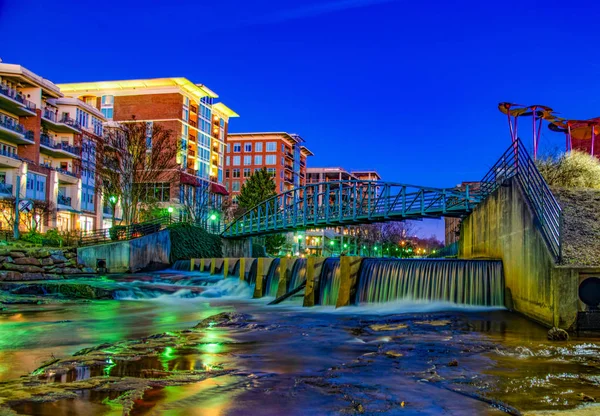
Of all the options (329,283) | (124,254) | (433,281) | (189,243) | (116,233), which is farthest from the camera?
(189,243)

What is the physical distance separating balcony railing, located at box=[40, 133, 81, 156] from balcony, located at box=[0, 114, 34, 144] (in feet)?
12.5

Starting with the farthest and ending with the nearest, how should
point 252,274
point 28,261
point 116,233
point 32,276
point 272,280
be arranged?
point 116,233, point 28,261, point 32,276, point 252,274, point 272,280

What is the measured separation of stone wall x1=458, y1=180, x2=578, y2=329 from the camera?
13070 millimetres

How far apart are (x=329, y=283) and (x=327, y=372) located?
12.7 metres

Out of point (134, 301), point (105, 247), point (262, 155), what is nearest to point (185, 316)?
point (134, 301)

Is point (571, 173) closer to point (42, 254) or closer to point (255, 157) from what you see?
point (42, 254)

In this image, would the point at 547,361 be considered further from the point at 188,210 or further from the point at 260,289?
the point at 188,210

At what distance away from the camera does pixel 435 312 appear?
57.1 feet

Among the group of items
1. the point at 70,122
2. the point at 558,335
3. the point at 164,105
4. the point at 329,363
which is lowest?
the point at 329,363

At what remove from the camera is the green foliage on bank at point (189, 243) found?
49.9m

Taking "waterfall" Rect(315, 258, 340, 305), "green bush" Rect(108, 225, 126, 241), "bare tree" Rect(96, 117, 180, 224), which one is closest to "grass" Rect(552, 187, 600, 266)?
"waterfall" Rect(315, 258, 340, 305)

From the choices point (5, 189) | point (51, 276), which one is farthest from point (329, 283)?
point (5, 189)

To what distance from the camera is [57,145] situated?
71.9 meters

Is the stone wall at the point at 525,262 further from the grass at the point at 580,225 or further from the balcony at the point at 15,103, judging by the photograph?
the balcony at the point at 15,103
